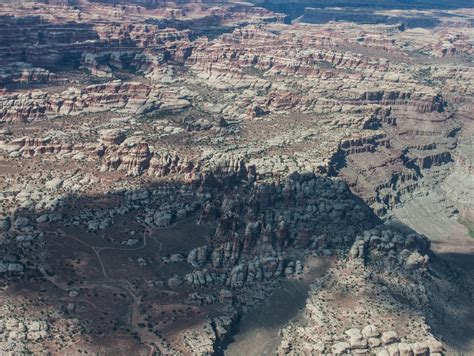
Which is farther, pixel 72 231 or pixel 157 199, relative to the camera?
pixel 157 199

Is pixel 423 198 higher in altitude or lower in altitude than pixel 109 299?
lower

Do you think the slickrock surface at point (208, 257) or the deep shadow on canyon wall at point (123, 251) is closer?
the slickrock surface at point (208, 257)

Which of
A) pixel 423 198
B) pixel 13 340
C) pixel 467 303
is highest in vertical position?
pixel 13 340

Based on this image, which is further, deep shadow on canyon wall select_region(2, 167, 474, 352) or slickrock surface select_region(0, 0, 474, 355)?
deep shadow on canyon wall select_region(2, 167, 474, 352)

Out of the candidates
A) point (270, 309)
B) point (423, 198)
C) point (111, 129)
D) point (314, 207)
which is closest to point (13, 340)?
point (270, 309)

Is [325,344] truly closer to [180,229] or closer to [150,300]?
[150,300]

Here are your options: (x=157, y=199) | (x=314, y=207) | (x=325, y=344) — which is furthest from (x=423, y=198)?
(x=325, y=344)

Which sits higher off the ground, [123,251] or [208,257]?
[123,251]

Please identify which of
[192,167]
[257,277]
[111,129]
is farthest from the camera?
[111,129]

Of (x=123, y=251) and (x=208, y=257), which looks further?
(x=208, y=257)

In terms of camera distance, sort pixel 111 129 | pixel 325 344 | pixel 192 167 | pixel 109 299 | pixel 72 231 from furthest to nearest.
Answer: pixel 111 129 < pixel 192 167 < pixel 72 231 < pixel 109 299 < pixel 325 344
